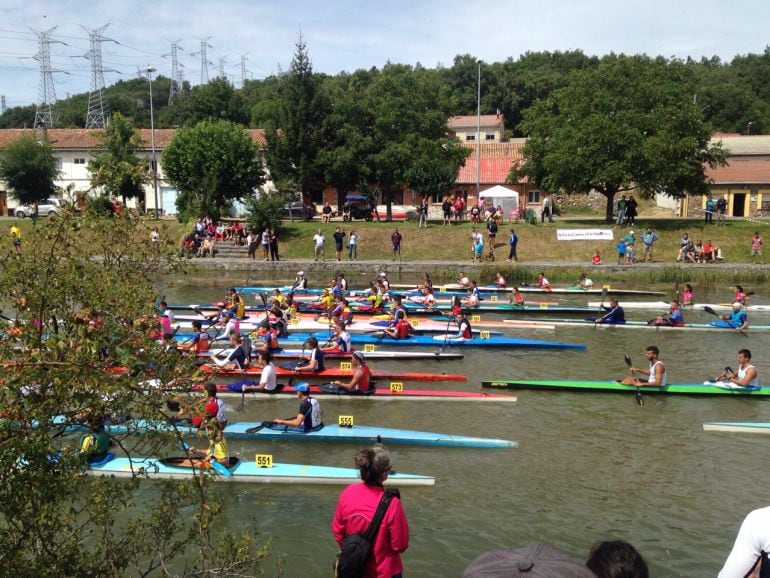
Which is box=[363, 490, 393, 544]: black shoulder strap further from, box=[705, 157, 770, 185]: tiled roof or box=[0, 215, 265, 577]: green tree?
box=[705, 157, 770, 185]: tiled roof

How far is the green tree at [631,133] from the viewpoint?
120ft

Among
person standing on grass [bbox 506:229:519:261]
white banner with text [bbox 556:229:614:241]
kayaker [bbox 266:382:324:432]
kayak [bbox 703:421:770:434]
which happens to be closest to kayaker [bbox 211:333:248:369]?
kayaker [bbox 266:382:324:432]

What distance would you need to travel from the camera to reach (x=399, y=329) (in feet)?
66.4

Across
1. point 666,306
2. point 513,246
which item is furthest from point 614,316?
point 513,246

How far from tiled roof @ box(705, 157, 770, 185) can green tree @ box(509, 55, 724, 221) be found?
48.1 ft

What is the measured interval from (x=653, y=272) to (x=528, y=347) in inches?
602

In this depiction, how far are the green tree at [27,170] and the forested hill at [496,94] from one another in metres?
16.7

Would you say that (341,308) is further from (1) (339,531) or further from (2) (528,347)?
(1) (339,531)

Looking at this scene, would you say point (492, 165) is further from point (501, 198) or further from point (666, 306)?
point (666, 306)

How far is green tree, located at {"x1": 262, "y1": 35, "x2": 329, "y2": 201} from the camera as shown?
4334 centimetres

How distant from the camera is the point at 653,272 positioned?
1287 inches

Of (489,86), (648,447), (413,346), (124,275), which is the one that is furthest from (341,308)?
(489,86)

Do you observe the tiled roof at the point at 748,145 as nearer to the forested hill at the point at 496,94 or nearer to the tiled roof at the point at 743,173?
the tiled roof at the point at 743,173

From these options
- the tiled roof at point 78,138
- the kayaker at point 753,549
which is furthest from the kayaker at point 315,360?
the tiled roof at point 78,138
